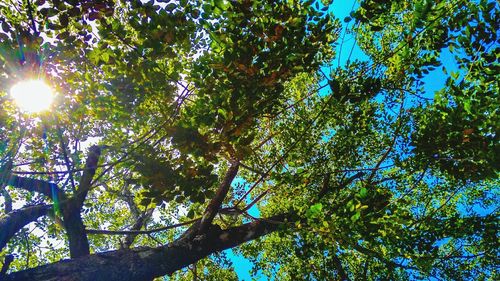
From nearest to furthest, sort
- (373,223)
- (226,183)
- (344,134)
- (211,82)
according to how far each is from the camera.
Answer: (373,223)
(211,82)
(226,183)
(344,134)

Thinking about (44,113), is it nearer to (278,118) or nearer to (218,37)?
(218,37)

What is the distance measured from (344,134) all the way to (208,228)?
12.7ft

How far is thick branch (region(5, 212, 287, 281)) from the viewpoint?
11.4 feet

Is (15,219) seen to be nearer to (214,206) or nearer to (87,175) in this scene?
(87,175)

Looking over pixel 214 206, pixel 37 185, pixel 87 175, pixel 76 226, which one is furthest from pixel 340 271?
pixel 37 185

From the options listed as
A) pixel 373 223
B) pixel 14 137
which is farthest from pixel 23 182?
pixel 373 223

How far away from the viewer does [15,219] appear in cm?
434

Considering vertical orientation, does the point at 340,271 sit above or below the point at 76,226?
below

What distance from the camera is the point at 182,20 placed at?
351 cm

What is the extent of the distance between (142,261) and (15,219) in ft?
6.81

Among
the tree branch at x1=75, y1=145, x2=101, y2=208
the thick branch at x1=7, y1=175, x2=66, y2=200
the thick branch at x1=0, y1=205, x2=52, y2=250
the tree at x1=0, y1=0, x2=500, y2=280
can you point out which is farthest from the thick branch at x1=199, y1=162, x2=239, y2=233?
the thick branch at x1=0, y1=205, x2=52, y2=250

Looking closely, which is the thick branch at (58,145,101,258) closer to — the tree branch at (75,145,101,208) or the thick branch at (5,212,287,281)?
the tree branch at (75,145,101,208)

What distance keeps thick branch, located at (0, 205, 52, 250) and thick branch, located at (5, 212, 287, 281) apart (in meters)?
1.11

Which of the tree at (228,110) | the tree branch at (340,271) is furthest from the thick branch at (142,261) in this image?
the tree branch at (340,271)
